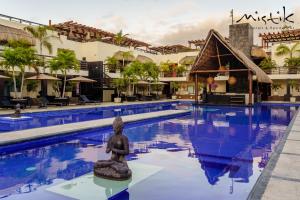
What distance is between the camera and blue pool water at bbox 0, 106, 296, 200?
17.4ft

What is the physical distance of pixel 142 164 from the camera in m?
7.05

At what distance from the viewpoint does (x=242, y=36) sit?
32031 mm

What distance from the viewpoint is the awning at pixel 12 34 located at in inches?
933

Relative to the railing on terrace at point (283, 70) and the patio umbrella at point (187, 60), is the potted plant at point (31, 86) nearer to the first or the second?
the patio umbrella at point (187, 60)

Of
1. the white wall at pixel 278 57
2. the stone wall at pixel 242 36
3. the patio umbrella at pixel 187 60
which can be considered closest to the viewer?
the stone wall at pixel 242 36

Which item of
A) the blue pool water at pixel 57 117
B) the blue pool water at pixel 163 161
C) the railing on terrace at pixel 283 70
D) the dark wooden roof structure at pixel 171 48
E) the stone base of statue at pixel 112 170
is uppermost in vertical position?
the dark wooden roof structure at pixel 171 48

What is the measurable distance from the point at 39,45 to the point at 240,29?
65.5 feet

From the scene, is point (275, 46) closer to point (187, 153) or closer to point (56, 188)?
point (187, 153)

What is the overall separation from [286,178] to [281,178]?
3.2 inches

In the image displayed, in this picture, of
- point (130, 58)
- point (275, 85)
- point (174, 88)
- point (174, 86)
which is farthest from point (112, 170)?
point (174, 88)

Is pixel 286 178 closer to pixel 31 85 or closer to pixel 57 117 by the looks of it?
pixel 57 117

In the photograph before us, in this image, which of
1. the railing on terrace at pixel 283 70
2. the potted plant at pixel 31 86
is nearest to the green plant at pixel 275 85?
the railing on terrace at pixel 283 70

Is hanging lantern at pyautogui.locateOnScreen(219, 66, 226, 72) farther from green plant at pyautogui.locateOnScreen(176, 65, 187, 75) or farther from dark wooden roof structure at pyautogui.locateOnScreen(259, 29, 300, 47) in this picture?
dark wooden roof structure at pyautogui.locateOnScreen(259, 29, 300, 47)

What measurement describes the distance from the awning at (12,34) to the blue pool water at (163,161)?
16198 millimetres
